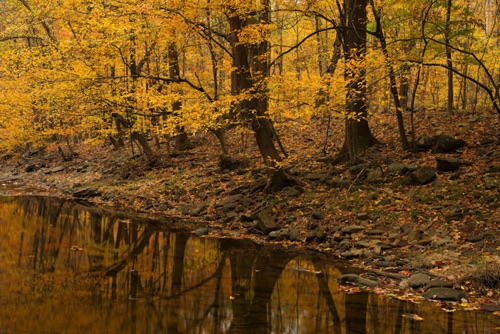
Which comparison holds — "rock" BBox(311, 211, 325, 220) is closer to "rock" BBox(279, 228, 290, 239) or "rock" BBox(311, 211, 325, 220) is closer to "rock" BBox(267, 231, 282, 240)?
"rock" BBox(279, 228, 290, 239)

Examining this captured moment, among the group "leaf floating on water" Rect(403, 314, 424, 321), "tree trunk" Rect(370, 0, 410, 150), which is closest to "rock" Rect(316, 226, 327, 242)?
"tree trunk" Rect(370, 0, 410, 150)

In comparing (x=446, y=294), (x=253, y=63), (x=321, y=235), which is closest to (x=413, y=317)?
(x=446, y=294)

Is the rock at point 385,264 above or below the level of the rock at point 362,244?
below

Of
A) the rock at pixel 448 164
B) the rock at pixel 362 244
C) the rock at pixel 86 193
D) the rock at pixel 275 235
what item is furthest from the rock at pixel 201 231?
the rock at pixel 86 193

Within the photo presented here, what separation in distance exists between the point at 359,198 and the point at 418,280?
469cm

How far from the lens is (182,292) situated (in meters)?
7.24

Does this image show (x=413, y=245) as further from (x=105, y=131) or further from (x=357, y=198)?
(x=105, y=131)

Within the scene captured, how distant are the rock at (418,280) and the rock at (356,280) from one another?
0.60 meters

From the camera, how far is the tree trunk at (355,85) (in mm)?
12516

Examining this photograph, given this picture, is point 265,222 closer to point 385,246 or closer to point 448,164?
point 385,246

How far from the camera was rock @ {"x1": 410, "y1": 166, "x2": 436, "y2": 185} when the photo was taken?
38.7 feet

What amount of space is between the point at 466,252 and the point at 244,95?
24.2 feet

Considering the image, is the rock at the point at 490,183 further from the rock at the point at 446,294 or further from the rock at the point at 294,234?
the rock at the point at 294,234

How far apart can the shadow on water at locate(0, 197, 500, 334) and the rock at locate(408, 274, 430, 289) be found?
0.80 m
